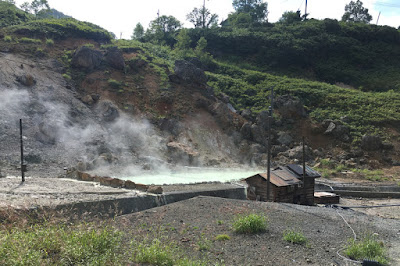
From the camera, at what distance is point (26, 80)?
2931cm

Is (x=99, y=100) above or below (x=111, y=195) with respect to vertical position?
above

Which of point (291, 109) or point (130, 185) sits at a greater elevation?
point (291, 109)

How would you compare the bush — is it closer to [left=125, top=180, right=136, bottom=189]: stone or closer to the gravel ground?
the gravel ground

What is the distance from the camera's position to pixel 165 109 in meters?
34.4

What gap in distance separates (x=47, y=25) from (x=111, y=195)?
112 feet

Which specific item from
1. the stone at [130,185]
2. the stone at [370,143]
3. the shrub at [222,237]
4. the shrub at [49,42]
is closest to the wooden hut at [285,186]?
the stone at [130,185]

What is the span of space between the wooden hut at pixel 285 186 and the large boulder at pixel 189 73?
2046 cm

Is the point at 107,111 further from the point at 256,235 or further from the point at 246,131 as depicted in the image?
the point at 256,235

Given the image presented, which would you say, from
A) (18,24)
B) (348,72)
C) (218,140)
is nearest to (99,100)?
→ (218,140)

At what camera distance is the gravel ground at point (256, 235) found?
8.68m

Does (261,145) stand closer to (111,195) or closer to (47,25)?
(111,195)

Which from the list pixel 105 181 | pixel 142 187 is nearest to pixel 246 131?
pixel 105 181

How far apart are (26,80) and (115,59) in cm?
1061

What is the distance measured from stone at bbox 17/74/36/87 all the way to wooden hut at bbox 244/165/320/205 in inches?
824
